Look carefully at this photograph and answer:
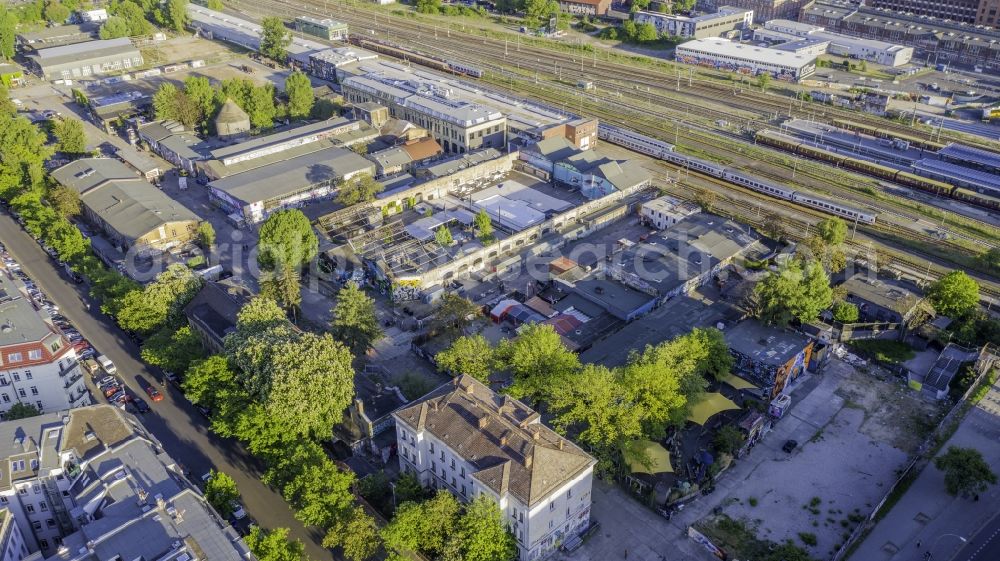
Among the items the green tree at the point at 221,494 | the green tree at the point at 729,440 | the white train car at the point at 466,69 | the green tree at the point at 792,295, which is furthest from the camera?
the white train car at the point at 466,69

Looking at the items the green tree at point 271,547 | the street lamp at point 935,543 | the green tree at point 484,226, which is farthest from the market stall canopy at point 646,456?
the green tree at point 484,226

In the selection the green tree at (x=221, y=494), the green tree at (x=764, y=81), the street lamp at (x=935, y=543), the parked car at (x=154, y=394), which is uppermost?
the green tree at (x=764, y=81)

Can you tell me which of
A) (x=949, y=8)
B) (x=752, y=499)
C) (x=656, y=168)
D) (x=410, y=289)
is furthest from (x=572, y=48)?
(x=752, y=499)

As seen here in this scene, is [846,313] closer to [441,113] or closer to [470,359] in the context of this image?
[470,359]

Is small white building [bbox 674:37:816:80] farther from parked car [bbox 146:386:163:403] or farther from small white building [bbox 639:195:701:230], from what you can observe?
parked car [bbox 146:386:163:403]

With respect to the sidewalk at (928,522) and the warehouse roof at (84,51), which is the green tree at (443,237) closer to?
the sidewalk at (928,522)

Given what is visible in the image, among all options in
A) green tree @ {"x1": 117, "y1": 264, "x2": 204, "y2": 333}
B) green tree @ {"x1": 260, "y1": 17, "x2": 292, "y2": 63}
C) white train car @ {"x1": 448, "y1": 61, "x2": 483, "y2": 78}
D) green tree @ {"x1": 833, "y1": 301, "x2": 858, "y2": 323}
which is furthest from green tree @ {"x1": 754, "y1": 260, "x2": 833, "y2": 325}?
green tree @ {"x1": 260, "y1": 17, "x2": 292, "y2": 63}

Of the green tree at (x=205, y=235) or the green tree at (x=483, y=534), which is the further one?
the green tree at (x=205, y=235)

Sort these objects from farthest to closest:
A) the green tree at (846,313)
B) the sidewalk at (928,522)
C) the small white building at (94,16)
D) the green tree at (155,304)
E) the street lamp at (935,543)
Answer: the small white building at (94,16)
the green tree at (846,313)
the green tree at (155,304)
the sidewalk at (928,522)
the street lamp at (935,543)
